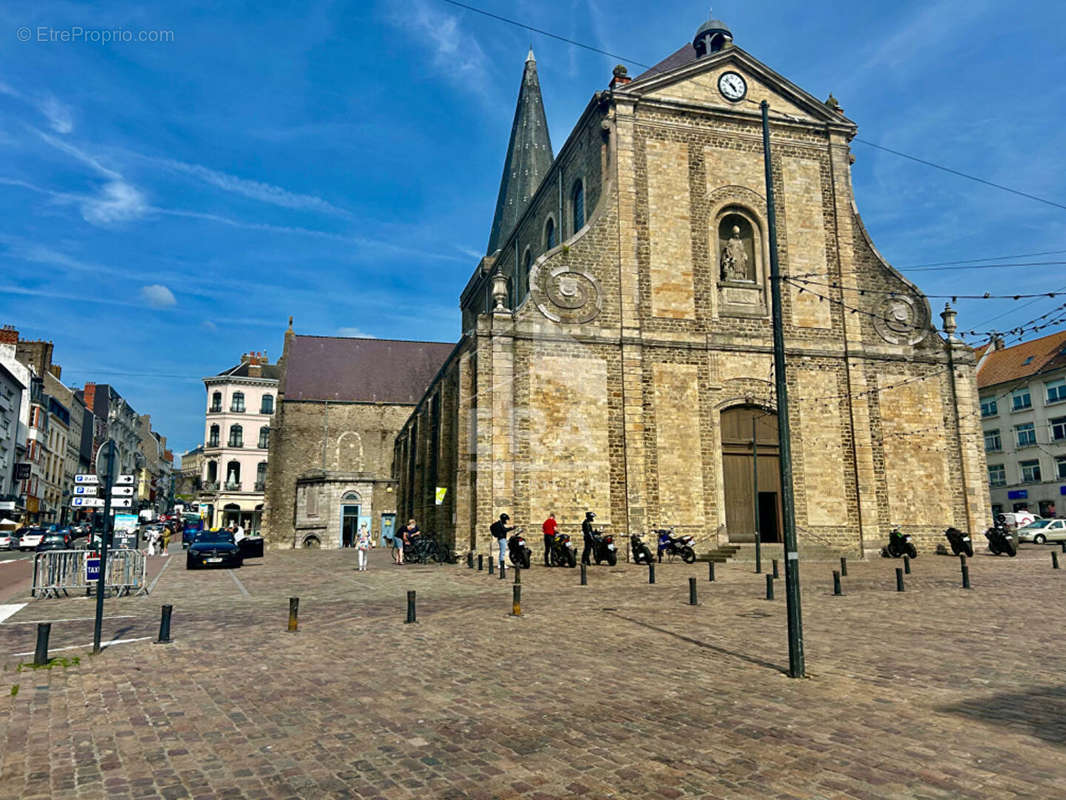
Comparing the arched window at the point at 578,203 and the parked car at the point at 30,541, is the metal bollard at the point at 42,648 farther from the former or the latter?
the parked car at the point at 30,541

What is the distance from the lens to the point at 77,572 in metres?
16.0

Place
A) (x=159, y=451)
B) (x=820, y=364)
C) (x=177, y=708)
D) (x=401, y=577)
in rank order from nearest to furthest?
(x=177, y=708) < (x=401, y=577) < (x=820, y=364) < (x=159, y=451)

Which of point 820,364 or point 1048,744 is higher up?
point 820,364

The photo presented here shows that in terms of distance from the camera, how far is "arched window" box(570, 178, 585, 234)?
25.7 metres

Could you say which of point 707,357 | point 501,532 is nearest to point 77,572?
point 501,532

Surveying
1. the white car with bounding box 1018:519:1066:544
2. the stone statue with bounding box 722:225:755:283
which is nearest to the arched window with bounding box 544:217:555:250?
the stone statue with bounding box 722:225:755:283

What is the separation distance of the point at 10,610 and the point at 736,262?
837 inches

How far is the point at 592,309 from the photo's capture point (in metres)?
22.2

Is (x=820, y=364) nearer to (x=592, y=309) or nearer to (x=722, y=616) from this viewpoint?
(x=592, y=309)

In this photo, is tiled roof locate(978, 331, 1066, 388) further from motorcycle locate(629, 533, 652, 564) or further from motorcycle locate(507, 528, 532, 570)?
motorcycle locate(507, 528, 532, 570)

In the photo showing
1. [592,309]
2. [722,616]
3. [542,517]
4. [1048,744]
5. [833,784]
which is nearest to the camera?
[833,784]

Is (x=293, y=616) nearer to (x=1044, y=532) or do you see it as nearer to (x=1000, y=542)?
(x=1000, y=542)

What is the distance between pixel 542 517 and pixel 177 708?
14.8 metres

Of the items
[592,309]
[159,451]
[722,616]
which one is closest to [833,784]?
[722,616]
